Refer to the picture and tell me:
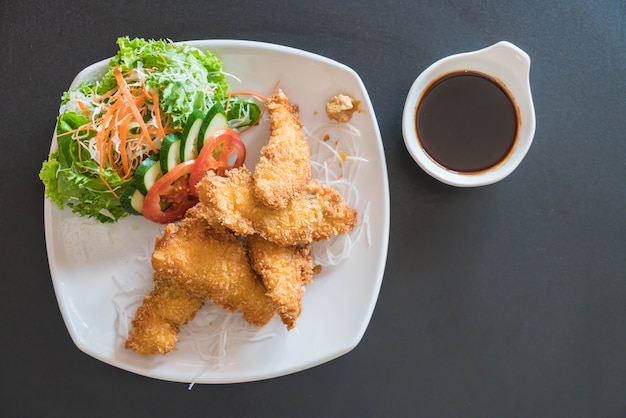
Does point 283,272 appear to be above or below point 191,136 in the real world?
below

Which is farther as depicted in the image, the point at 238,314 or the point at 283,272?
the point at 238,314

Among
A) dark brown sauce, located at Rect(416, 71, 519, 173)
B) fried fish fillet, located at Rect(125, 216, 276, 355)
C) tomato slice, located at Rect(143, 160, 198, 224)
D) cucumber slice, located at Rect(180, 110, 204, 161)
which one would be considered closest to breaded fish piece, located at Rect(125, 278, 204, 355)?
fried fish fillet, located at Rect(125, 216, 276, 355)

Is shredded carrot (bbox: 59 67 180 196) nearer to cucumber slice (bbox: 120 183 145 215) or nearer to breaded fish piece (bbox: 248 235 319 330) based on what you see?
cucumber slice (bbox: 120 183 145 215)

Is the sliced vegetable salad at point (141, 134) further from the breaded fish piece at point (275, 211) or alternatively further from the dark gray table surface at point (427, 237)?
the dark gray table surface at point (427, 237)

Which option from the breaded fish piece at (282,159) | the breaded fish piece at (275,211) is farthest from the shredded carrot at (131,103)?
the breaded fish piece at (282,159)

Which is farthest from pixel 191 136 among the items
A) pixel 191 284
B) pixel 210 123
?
pixel 191 284

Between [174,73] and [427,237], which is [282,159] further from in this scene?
[427,237]

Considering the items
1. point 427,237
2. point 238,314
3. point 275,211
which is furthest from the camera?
point 427,237
